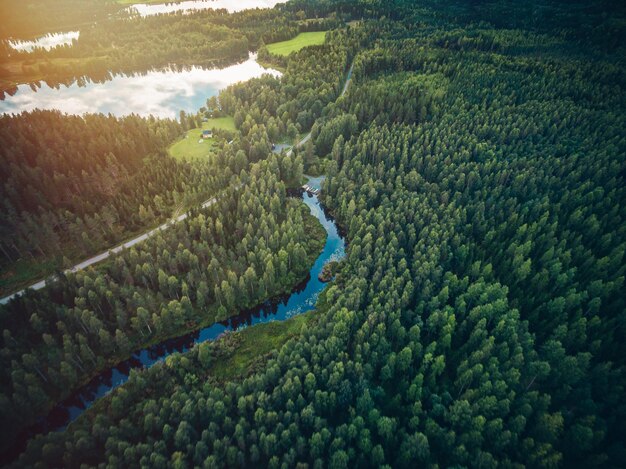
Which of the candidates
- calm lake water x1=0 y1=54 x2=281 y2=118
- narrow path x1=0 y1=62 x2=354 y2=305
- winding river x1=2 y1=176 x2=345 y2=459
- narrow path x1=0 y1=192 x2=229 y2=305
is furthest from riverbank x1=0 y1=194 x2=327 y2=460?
calm lake water x1=0 y1=54 x2=281 y2=118

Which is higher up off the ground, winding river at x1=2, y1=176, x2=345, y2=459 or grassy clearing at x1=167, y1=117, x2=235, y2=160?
grassy clearing at x1=167, y1=117, x2=235, y2=160

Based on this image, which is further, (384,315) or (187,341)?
(187,341)

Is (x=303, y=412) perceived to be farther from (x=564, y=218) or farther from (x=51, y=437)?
(x=564, y=218)

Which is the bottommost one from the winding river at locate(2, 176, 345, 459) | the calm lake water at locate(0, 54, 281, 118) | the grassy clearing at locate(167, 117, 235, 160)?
the winding river at locate(2, 176, 345, 459)

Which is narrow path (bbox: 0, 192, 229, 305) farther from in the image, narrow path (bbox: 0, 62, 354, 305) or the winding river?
the winding river

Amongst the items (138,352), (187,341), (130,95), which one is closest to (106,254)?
(138,352)

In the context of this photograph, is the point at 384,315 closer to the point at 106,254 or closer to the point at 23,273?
the point at 106,254

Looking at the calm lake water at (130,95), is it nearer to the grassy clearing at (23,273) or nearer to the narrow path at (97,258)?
the narrow path at (97,258)
